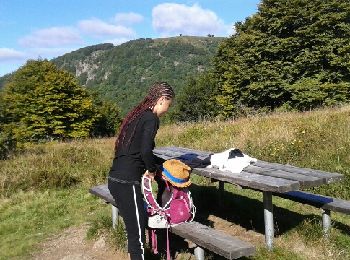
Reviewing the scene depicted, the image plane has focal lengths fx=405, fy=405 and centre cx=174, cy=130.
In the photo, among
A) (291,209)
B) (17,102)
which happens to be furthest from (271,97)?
(17,102)

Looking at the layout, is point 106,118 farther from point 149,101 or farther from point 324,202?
point 149,101

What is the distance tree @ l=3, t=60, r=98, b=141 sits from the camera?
45.8m

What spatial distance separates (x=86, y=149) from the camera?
12.1 meters

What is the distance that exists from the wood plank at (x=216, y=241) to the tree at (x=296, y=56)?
24.8 metres

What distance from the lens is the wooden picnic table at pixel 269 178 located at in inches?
150

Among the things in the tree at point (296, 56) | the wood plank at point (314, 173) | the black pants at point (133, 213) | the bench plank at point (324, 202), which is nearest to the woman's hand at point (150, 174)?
the black pants at point (133, 213)

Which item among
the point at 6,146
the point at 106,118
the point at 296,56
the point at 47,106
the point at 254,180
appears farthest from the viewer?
the point at 106,118

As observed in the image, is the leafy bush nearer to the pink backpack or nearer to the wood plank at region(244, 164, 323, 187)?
the pink backpack

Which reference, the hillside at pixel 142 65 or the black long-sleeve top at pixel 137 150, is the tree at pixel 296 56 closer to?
the black long-sleeve top at pixel 137 150

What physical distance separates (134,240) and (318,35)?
27518 millimetres

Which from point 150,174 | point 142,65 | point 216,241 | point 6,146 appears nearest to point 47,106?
point 6,146

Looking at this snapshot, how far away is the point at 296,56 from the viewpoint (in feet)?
96.9

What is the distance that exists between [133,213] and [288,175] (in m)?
1.64

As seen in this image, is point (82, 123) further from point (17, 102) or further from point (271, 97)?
point (271, 97)
